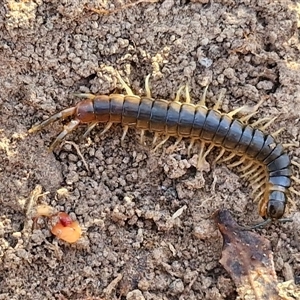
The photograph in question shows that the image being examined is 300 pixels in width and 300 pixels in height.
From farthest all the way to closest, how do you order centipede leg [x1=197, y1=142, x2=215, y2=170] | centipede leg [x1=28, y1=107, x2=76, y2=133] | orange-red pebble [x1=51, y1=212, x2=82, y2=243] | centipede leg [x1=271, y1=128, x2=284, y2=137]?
centipede leg [x1=271, y1=128, x2=284, y2=137], centipede leg [x1=197, y1=142, x2=215, y2=170], centipede leg [x1=28, y1=107, x2=76, y2=133], orange-red pebble [x1=51, y1=212, x2=82, y2=243]

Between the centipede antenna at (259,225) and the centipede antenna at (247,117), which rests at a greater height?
the centipede antenna at (247,117)

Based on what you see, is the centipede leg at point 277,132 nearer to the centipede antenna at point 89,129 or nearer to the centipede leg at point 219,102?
the centipede leg at point 219,102

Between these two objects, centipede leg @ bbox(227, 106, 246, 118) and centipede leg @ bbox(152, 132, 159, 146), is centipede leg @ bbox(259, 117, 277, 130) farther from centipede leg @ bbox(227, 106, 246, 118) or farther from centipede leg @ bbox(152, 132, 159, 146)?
centipede leg @ bbox(152, 132, 159, 146)

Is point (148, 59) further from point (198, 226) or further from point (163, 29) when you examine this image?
point (198, 226)

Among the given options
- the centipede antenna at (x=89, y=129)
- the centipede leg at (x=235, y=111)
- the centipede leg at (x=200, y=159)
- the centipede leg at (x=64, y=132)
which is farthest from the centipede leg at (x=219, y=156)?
the centipede leg at (x=64, y=132)

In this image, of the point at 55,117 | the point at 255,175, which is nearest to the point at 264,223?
the point at 255,175

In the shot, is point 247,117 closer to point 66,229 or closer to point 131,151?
point 131,151

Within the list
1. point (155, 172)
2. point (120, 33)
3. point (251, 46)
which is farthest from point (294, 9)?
point (155, 172)

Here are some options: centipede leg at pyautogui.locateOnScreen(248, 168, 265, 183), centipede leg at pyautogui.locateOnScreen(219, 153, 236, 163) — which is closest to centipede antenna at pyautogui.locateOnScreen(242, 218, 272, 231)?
centipede leg at pyautogui.locateOnScreen(248, 168, 265, 183)
